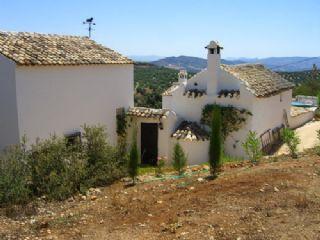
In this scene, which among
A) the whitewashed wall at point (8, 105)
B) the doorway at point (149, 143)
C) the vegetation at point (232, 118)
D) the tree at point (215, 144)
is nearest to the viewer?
the tree at point (215, 144)

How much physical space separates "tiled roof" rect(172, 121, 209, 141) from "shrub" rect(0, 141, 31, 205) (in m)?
8.68

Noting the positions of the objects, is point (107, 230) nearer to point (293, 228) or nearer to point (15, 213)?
point (15, 213)

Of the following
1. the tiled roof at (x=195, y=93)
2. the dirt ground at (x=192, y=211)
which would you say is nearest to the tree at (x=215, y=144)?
the dirt ground at (x=192, y=211)

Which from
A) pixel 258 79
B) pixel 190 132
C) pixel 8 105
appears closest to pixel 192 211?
pixel 8 105

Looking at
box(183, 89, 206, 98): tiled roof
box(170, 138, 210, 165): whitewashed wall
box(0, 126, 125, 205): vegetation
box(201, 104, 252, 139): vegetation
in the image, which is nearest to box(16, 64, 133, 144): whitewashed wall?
box(0, 126, 125, 205): vegetation

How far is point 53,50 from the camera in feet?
50.8

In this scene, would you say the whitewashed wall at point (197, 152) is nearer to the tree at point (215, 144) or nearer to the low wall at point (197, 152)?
the low wall at point (197, 152)

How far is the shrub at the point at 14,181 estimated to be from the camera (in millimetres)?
10172

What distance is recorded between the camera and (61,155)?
463 inches

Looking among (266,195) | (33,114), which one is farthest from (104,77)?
(266,195)

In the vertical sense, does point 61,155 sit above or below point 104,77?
below

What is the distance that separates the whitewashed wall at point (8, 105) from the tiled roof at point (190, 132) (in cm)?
745

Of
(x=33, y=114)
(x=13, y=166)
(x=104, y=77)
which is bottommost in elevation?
(x=13, y=166)

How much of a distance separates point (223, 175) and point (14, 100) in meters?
7.20
